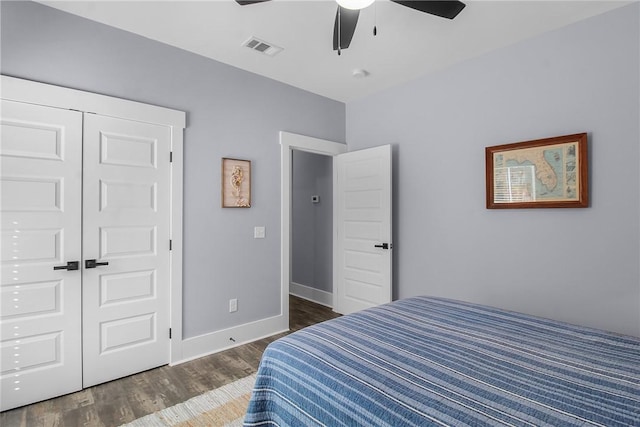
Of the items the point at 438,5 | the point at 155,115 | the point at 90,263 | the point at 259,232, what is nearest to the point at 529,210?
the point at 438,5

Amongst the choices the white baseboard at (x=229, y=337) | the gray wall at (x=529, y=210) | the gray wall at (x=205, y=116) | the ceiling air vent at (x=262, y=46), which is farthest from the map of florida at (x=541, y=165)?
the white baseboard at (x=229, y=337)

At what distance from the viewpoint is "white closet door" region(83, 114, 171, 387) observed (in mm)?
2359

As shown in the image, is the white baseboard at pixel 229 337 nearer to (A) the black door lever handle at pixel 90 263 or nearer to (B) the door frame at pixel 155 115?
(B) the door frame at pixel 155 115

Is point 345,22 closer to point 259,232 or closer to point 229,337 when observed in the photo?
point 259,232

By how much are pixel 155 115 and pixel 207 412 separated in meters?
2.25

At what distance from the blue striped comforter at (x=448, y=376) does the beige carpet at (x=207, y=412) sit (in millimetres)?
888

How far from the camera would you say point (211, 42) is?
2695 millimetres

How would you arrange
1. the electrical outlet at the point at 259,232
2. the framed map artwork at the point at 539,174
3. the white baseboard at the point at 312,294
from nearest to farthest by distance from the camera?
the framed map artwork at the point at 539,174, the electrical outlet at the point at 259,232, the white baseboard at the point at 312,294

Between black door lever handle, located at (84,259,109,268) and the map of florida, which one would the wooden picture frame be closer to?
black door lever handle, located at (84,259,109,268)

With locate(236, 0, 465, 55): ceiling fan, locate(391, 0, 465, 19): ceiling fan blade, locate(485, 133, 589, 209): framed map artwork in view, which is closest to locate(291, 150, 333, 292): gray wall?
locate(485, 133, 589, 209): framed map artwork

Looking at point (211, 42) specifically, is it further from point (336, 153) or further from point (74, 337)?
point (74, 337)

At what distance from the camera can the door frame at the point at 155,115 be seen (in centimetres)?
213

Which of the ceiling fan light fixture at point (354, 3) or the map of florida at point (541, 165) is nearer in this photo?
the ceiling fan light fixture at point (354, 3)

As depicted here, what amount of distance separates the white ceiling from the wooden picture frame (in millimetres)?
968
